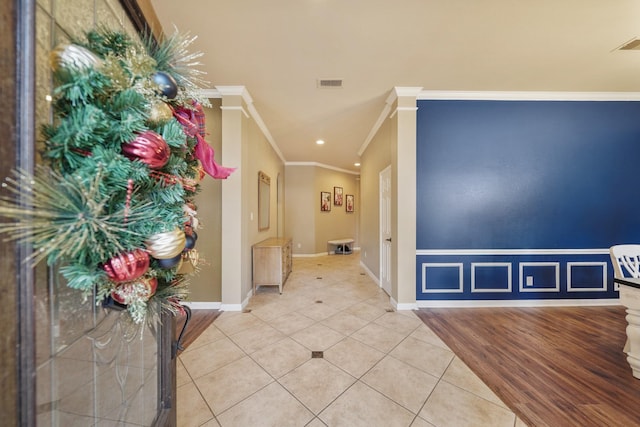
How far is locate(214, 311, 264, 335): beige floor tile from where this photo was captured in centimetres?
262

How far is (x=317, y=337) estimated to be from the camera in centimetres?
245

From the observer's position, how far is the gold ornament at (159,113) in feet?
1.88

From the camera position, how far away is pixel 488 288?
3238mm

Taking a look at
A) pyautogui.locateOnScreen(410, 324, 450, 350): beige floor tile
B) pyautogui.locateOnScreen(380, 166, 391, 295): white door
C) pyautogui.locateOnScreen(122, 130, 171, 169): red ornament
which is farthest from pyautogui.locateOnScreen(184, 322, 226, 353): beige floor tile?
pyautogui.locateOnScreen(380, 166, 391, 295): white door

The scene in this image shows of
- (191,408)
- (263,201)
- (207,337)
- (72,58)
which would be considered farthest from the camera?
(263,201)

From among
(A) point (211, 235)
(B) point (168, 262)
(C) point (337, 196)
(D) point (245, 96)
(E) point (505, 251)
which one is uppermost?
(D) point (245, 96)

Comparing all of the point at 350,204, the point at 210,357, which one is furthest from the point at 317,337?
the point at 350,204

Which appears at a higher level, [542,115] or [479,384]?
[542,115]

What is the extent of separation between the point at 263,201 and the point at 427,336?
129 inches

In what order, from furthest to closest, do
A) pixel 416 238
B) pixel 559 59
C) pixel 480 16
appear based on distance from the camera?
pixel 416 238 → pixel 559 59 → pixel 480 16

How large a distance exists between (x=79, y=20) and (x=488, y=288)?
4.22m

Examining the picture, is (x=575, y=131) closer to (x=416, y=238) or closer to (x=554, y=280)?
(x=554, y=280)

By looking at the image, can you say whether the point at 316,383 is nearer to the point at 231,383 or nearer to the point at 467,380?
the point at 231,383

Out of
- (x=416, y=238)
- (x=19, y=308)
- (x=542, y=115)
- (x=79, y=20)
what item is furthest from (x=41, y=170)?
(x=542, y=115)
